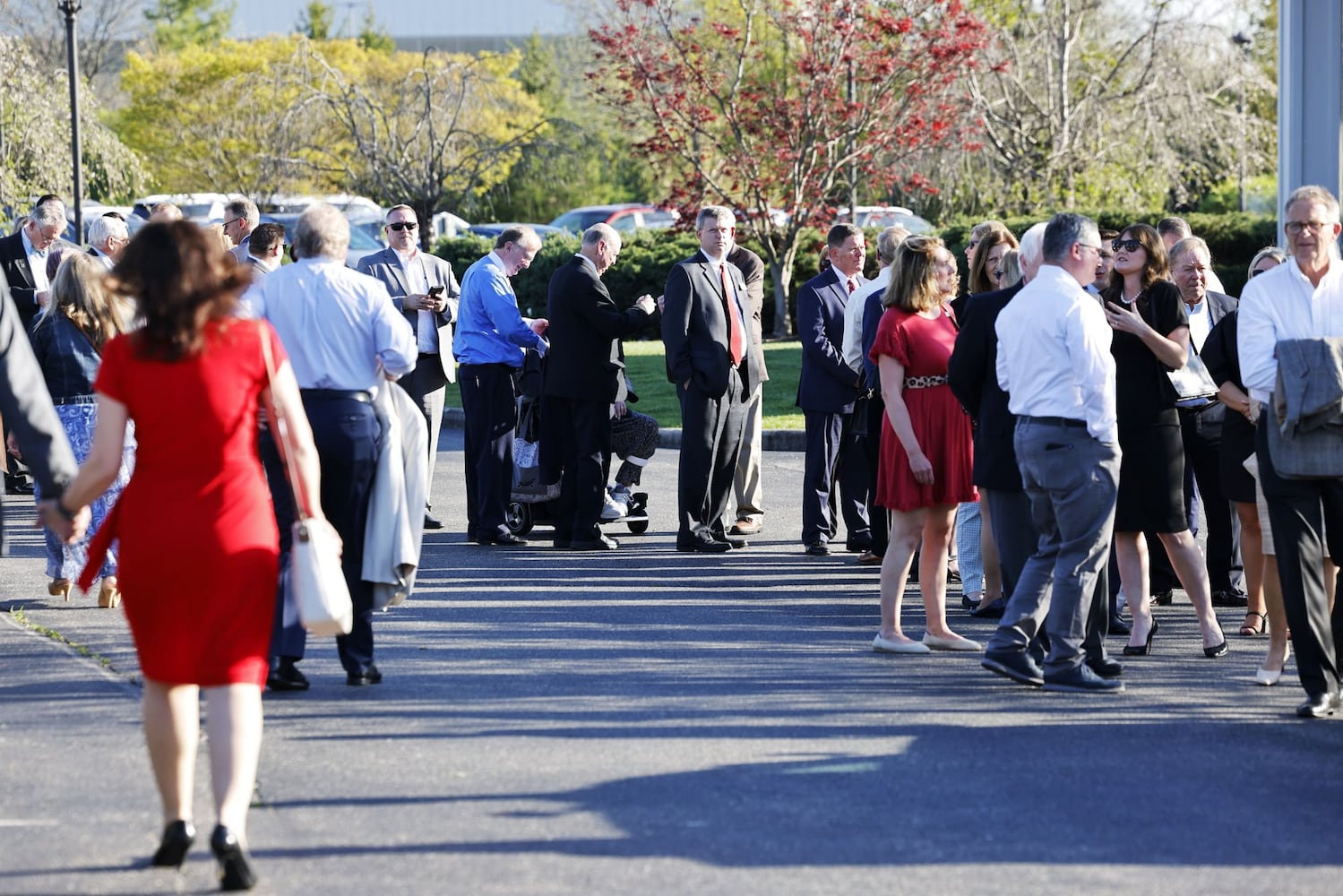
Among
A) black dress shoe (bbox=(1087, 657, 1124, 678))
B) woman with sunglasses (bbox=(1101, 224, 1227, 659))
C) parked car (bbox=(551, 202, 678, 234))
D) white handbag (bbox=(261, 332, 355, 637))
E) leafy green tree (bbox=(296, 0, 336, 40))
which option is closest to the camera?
white handbag (bbox=(261, 332, 355, 637))

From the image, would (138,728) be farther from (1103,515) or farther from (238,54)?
(238,54)

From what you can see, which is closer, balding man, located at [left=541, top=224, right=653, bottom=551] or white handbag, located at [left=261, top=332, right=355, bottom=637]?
white handbag, located at [left=261, top=332, right=355, bottom=637]

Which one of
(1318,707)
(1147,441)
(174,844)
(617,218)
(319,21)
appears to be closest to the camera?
(174,844)

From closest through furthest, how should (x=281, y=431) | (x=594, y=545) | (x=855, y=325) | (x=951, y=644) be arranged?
1. (x=281, y=431)
2. (x=951, y=644)
3. (x=855, y=325)
4. (x=594, y=545)

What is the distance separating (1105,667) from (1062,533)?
2.28ft

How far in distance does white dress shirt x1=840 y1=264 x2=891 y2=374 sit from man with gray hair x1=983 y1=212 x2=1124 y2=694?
3.15 m

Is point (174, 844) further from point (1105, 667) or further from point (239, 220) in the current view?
point (239, 220)

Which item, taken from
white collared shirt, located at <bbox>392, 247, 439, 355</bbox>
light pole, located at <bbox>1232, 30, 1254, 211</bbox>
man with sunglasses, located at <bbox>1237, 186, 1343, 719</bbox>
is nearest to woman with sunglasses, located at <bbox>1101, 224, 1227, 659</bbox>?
man with sunglasses, located at <bbox>1237, 186, 1343, 719</bbox>

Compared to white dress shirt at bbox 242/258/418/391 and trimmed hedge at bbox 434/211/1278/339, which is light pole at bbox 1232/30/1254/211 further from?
white dress shirt at bbox 242/258/418/391

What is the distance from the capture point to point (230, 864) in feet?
16.2

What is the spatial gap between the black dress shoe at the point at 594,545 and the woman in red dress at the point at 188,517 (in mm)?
6702

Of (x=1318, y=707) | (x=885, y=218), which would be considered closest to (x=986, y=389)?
(x=1318, y=707)

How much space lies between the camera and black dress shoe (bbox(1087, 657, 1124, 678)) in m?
7.76

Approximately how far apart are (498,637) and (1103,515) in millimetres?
2981
